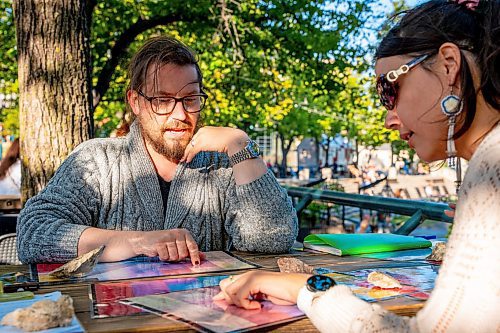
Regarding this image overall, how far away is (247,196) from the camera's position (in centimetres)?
305

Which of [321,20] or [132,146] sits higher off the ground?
[321,20]

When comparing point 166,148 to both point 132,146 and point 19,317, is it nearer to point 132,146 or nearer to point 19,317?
point 132,146

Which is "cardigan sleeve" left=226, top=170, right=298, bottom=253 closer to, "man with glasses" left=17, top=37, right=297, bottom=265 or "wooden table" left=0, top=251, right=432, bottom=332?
"man with glasses" left=17, top=37, right=297, bottom=265

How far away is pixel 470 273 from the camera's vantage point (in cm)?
128

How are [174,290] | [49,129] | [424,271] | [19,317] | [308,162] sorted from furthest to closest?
[308,162]
[49,129]
[424,271]
[174,290]
[19,317]

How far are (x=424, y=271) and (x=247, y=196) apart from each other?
1.00m

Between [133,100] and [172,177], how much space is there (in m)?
0.44

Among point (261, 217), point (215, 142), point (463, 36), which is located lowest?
point (261, 217)

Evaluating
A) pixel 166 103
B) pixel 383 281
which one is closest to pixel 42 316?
pixel 383 281

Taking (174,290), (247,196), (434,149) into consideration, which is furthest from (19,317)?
(247,196)

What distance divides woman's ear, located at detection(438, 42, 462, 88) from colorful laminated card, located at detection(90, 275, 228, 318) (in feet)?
3.18

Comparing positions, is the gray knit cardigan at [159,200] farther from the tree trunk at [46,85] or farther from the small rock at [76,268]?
the tree trunk at [46,85]

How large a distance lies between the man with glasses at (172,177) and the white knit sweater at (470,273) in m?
1.48

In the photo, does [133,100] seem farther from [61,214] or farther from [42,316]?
[42,316]
